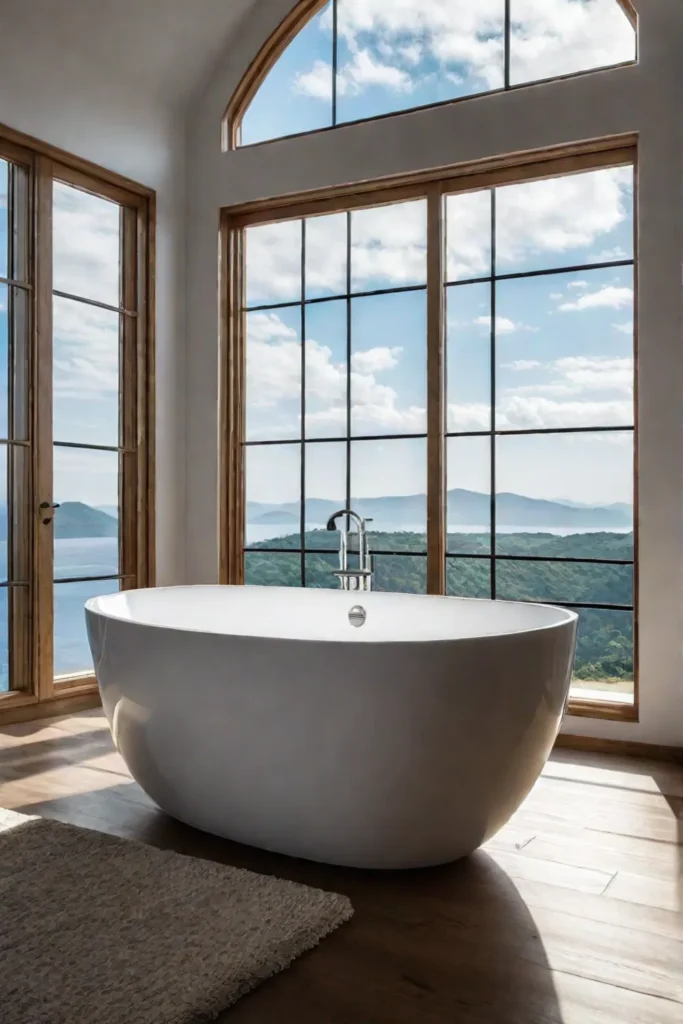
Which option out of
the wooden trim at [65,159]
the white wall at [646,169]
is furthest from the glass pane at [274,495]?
the wooden trim at [65,159]

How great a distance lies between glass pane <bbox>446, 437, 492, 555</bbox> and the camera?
3.57m

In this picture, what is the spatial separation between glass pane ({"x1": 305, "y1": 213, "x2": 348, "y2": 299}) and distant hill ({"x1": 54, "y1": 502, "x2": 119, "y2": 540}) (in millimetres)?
1348

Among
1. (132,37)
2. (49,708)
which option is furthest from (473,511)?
(132,37)

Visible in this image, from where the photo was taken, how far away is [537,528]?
3.89 metres

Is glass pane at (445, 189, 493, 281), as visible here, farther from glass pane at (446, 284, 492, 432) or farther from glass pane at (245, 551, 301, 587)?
glass pane at (245, 551, 301, 587)

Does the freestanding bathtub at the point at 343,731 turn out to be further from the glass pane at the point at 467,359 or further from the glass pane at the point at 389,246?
the glass pane at the point at 389,246

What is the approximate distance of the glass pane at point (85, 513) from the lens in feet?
12.2

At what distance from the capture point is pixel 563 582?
3.52 m

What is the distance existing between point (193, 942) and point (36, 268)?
2782mm

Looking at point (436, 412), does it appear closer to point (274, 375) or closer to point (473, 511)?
point (473, 511)

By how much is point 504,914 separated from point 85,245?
319 centimetres

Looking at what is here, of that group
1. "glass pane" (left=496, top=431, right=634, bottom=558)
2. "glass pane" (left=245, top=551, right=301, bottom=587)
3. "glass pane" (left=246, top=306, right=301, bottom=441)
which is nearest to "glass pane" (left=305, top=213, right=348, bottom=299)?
"glass pane" (left=246, top=306, right=301, bottom=441)

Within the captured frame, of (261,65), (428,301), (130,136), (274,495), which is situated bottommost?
(274,495)

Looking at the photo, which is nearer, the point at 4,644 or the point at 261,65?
the point at 4,644
